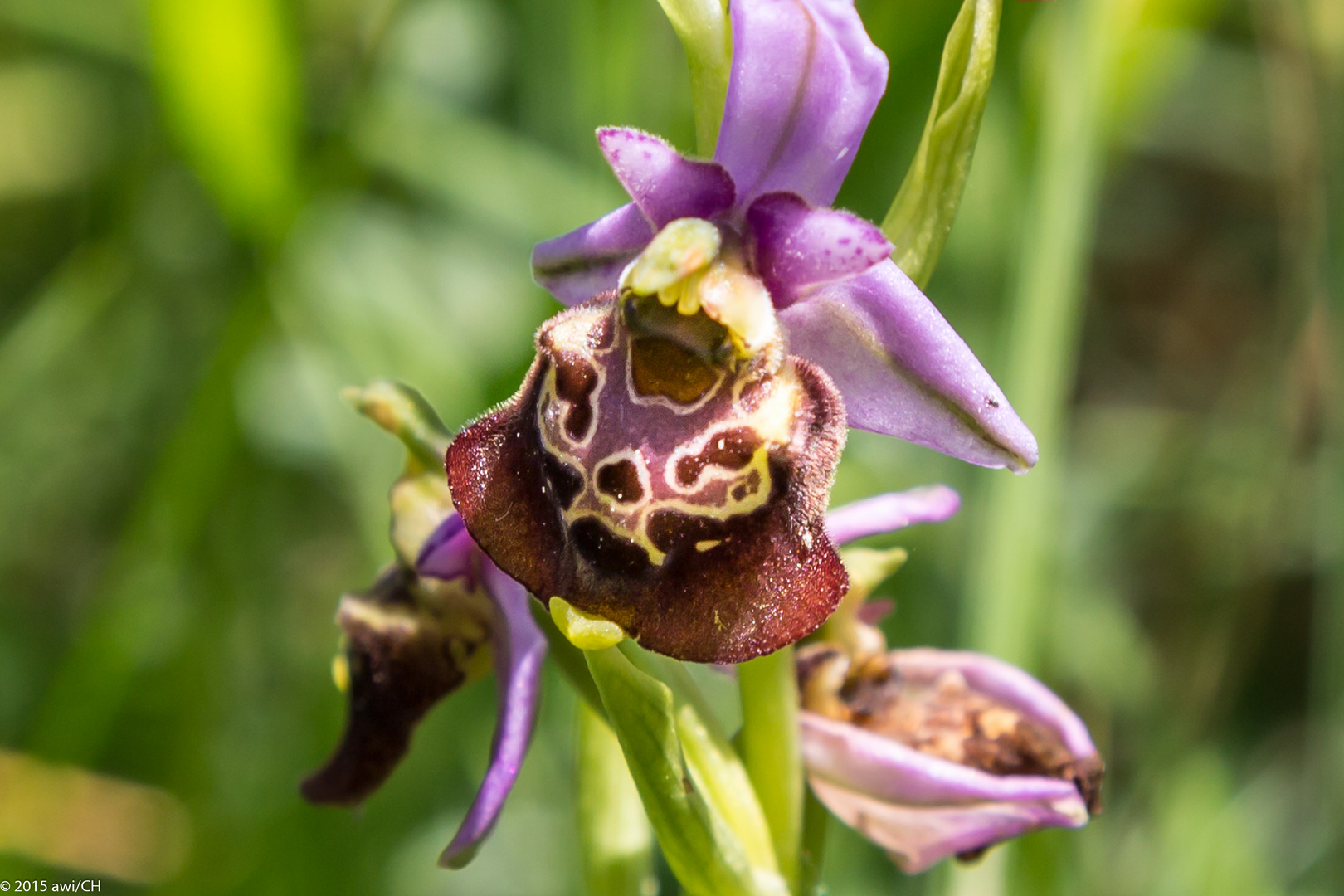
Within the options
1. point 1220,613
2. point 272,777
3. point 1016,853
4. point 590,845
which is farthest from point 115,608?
point 1220,613

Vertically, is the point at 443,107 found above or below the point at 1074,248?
below

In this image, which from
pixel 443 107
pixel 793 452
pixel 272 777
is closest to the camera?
pixel 793 452

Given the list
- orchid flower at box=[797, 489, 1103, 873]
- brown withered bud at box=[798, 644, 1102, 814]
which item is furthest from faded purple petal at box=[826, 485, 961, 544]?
brown withered bud at box=[798, 644, 1102, 814]

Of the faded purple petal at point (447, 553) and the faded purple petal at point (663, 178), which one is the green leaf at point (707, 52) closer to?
the faded purple petal at point (663, 178)

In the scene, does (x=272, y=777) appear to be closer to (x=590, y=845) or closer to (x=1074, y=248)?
(x=590, y=845)

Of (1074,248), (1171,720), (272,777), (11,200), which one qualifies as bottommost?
(272,777)

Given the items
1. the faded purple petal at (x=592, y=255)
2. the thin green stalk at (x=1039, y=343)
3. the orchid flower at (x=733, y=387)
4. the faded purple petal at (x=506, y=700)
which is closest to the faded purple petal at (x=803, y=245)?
the orchid flower at (x=733, y=387)

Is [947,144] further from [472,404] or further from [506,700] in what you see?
[472,404]

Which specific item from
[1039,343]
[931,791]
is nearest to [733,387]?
[931,791]

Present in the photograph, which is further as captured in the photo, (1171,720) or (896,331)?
(1171,720)
